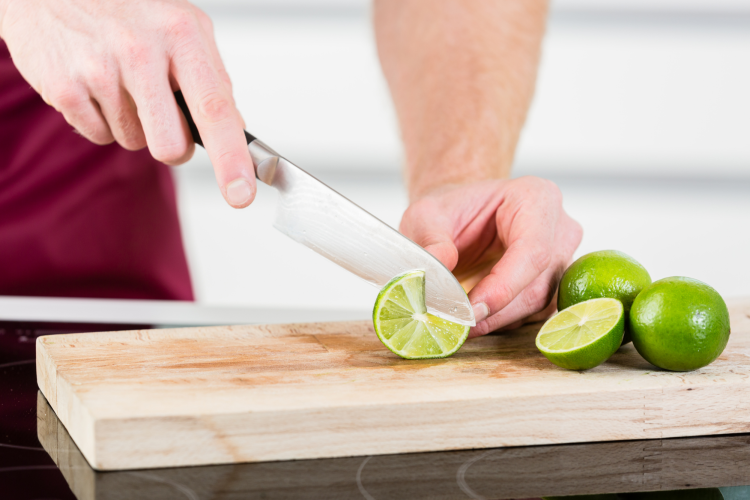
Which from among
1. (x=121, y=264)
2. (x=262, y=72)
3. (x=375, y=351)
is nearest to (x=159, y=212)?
(x=121, y=264)

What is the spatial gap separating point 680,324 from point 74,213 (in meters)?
1.64

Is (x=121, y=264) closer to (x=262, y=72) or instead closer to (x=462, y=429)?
(x=462, y=429)

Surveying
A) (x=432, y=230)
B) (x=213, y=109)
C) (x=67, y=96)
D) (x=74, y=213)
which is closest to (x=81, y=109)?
(x=67, y=96)

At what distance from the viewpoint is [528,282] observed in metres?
1.50

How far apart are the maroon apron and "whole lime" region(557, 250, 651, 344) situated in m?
1.25

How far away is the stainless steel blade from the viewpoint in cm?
142

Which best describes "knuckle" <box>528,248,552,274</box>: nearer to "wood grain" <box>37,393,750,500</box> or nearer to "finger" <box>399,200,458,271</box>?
"finger" <box>399,200,458,271</box>

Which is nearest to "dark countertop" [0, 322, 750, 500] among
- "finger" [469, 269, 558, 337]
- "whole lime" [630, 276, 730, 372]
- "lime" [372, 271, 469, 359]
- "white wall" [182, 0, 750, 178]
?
"whole lime" [630, 276, 730, 372]

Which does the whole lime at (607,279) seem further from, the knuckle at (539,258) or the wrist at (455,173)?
the wrist at (455,173)

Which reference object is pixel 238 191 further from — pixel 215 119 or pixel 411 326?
pixel 411 326

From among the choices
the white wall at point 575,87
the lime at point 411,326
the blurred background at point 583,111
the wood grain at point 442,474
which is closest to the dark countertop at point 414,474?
the wood grain at point 442,474

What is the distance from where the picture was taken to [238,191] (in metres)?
1.34

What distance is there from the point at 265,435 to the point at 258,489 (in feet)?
0.32

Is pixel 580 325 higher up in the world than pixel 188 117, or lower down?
lower down
